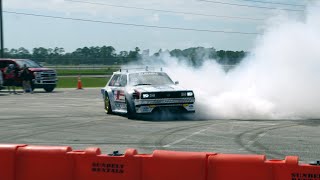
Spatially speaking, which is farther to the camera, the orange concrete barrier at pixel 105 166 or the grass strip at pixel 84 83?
the grass strip at pixel 84 83

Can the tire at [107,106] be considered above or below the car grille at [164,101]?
below

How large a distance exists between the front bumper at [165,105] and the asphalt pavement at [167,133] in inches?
13.1

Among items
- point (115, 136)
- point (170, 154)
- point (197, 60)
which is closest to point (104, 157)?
Result: point (170, 154)

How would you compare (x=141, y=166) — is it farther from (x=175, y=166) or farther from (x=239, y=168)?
(x=239, y=168)

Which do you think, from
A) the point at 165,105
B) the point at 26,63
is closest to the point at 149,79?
the point at 165,105

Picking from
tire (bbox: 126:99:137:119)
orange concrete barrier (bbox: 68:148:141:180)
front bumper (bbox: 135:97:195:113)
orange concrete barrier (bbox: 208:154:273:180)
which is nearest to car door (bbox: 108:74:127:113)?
tire (bbox: 126:99:137:119)

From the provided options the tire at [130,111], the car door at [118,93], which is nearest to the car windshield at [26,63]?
the car door at [118,93]

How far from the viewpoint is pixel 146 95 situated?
17.3m

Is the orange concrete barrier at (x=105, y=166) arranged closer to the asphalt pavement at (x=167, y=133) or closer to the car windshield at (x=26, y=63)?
the asphalt pavement at (x=167, y=133)

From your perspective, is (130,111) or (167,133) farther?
(130,111)

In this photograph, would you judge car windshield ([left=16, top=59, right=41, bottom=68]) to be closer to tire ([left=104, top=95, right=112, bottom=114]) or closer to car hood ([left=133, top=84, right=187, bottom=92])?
tire ([left=104, top=95, right=112, bottom=114])

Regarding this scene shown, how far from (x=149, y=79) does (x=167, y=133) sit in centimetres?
502

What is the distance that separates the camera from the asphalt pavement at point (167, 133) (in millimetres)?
11555

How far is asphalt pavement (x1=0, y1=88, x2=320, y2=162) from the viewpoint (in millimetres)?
11555
